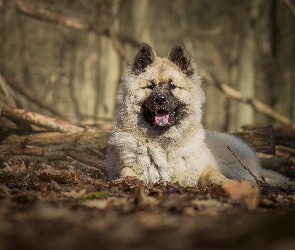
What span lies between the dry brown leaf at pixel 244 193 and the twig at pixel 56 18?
27.7ft

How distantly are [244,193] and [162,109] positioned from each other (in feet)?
6.91

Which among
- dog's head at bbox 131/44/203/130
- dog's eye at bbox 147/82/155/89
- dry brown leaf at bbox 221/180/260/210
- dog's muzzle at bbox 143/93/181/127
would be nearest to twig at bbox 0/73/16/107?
dog's head at bbox 131/44/203/130

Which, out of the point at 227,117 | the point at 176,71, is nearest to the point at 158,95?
the point at 176,71

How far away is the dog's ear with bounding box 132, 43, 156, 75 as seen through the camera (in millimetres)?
5641

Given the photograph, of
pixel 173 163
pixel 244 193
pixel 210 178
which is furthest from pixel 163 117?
pixel 244 193

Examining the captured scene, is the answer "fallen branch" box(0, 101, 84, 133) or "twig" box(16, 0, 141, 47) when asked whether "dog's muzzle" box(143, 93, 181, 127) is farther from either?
"twig" box(16, 0, 141, 47)

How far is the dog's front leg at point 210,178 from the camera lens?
4.86 meters

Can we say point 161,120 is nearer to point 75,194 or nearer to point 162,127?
point 162,127

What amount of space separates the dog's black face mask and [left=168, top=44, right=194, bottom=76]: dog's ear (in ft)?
1.93

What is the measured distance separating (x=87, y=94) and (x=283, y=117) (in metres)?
13.2

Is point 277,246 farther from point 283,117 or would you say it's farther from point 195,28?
point 195,28

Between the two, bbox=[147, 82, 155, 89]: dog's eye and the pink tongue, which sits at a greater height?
bbox=[147, 82, 155, 89]: dog's eye

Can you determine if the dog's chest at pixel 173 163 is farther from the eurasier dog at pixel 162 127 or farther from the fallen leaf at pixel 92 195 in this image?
the fallen leaf at pixel 92 195

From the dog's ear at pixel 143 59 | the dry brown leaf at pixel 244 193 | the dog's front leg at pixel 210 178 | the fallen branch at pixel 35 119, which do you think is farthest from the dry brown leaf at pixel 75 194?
the fallen branch at pixel 35 119
